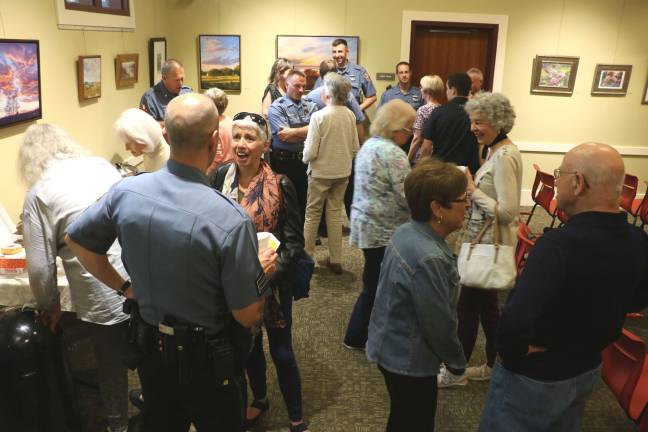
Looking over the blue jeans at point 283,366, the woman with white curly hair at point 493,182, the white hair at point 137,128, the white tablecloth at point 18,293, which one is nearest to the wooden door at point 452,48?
the woman with white curly hair at point 493,182

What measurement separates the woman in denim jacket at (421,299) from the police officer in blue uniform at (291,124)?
2492 millimetres

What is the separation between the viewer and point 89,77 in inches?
159

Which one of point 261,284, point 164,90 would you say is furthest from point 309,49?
point 261,284

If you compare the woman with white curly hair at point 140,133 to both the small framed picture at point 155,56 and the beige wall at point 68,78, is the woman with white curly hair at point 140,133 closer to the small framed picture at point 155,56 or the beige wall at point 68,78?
the beige wall at point 68,78

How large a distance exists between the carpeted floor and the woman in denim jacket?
2.67ft

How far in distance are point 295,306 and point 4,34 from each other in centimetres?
253

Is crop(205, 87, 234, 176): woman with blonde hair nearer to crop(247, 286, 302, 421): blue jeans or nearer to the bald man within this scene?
crop(247, 286, 302, 421): blue jeans

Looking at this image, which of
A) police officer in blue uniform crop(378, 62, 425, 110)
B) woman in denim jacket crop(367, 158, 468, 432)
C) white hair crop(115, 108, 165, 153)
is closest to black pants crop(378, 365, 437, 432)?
woman in denim jacket crop(367, 158, 468, 432)

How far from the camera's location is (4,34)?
2945 millimetres

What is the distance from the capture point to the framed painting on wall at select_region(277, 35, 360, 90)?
6086 millimetres

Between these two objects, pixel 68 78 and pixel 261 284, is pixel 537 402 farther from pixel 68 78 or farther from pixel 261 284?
pixel 68 78

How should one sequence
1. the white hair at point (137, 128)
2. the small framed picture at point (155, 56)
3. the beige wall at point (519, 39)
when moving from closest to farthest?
the white hair at point (137, 128), the small framed picture at point (155, 56), the beige wall at point (519, 39)

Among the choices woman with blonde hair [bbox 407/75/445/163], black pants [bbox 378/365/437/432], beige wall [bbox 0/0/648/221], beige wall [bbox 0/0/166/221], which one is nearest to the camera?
black pants [bbox 378/365/437/432]

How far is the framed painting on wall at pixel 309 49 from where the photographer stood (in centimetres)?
Result: 609
